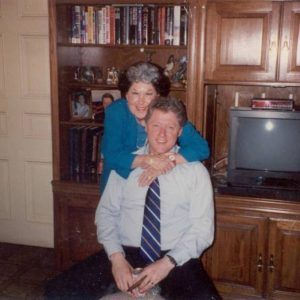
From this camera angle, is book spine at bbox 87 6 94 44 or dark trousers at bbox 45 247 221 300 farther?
book spine at bbox 87 6 94 44

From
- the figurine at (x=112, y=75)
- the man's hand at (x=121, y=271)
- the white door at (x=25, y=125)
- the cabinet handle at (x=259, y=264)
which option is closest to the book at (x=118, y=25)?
the figurine at (x=112, y=75)

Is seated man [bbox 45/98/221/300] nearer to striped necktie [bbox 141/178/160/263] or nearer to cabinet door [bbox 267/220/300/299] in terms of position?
striped necktie [bbox 141/178/160/263]

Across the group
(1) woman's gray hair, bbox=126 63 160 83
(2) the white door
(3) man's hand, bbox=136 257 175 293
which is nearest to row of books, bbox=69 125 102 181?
(2) the white door

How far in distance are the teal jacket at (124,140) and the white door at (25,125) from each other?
1135mm

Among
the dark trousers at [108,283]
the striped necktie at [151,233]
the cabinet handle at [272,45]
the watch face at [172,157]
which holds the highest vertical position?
the cabinet handle at [272,45]

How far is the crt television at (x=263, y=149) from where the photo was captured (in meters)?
2.40

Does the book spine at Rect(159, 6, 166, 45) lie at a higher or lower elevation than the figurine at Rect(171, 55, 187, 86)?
higher

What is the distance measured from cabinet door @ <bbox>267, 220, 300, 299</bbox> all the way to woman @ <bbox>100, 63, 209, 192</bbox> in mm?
715

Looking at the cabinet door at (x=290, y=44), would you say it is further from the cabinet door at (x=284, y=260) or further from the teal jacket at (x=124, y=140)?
the cabinet door at (x=284, y=260)

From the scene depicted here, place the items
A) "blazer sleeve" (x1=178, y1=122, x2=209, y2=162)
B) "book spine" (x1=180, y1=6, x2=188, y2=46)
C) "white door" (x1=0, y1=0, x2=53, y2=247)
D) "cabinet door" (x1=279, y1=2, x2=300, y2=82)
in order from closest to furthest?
"blazer sleeve" (x1=178, y1=122, x2=209, y2=162) < "cabinet door" (x1=279, y1=2, x2=300, y2=82) < "book spine" (x1=180, y1=6, x2=188, y2=46) < "white door" (x1=0, y1=0, x2=53, y2=247)

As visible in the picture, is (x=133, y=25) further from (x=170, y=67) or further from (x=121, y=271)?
(x=121, y=271)

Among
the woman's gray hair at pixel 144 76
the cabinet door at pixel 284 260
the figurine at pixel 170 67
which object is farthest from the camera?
the figurine at pixel 170 67

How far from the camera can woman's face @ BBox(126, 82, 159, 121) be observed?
A: 2.02 meters

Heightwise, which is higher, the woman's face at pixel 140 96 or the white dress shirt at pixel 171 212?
the woman's face at pixel 140 96
